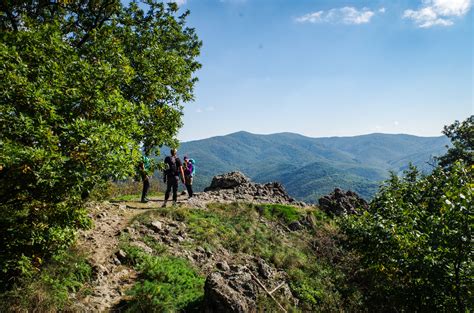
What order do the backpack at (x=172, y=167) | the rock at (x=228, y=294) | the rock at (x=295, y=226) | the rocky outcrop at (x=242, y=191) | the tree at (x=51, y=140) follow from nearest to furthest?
the tree at (x=51, y=140), the rock at (x=228, y=294), the backpack at (x=172, y=167), the rock at (x=295, y=226), the rocky outcrop at (x=242, y=191)

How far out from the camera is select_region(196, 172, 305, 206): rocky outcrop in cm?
2302

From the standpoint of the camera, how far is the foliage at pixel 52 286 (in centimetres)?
686

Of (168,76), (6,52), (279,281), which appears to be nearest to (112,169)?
(6,52)

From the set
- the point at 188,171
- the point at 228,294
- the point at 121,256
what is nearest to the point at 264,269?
the point at 228,294

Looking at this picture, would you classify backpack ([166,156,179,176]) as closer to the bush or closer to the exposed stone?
the bush

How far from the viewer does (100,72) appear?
290 inches

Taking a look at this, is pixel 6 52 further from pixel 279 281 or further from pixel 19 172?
pixel 279 281

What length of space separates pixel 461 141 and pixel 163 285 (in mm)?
46410

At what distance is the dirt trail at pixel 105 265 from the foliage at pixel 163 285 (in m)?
0.43

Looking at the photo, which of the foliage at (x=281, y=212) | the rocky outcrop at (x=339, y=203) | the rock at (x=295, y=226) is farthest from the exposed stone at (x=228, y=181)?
the rock at (x=295, y=226)

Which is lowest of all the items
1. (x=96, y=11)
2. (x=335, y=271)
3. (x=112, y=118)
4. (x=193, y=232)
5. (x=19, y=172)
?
(x=335, y=271)

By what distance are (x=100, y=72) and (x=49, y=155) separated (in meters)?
2.65

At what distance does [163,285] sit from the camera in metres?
9.33

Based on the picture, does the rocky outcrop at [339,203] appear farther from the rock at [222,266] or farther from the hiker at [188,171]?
the rock at [222,266]
